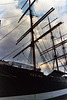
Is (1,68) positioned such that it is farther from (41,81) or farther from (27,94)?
(41,81)

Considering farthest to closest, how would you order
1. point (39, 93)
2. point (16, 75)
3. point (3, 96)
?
point (39, 93) < point (16, 75) < point (3, 96)

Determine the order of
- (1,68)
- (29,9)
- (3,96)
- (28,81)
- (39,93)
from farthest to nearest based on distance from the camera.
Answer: (29,9), (39,93), (28,81), (1,68), (3,96)

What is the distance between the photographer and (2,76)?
23.8 ft

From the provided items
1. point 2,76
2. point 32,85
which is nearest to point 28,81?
point 32,85

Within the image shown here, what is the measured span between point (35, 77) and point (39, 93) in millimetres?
1864

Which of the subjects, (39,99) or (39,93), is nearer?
(39,99)

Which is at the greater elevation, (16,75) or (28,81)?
(16,75)

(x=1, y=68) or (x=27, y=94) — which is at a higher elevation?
(x=1, y=68)

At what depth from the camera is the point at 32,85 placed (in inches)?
350

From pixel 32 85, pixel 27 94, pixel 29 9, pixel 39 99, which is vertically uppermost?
pixel 29 9

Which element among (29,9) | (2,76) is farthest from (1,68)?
(29,9)

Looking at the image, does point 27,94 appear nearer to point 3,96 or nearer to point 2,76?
point 3,96

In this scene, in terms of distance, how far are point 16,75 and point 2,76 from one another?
143 centimetres

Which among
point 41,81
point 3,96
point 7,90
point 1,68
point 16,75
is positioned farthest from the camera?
point 41,81
